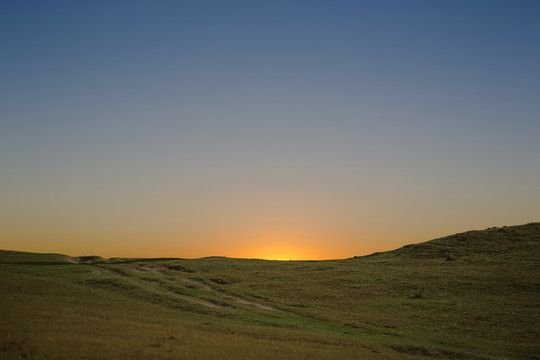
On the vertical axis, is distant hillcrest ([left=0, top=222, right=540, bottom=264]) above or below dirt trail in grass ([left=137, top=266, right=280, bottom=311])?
above

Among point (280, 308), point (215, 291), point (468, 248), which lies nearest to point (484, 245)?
point (468, 248)

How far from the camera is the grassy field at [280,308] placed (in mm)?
25859

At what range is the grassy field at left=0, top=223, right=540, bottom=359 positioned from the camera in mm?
25859

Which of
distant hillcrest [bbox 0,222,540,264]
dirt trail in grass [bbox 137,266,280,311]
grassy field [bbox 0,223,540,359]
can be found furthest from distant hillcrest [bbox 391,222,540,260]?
dirt trail in grass [bbox 137,266,280,311]

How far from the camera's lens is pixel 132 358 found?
22.2m

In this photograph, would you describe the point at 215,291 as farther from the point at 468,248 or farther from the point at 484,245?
the point at 484,245

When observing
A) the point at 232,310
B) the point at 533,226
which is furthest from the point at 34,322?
the point at 533,226

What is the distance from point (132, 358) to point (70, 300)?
1788cm

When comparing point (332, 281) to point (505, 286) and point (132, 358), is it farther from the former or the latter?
point (132, 358)

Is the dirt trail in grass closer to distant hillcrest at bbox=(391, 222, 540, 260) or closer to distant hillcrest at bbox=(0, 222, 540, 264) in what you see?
distant hillcrest at bbox=(0, 222, 540, 264)

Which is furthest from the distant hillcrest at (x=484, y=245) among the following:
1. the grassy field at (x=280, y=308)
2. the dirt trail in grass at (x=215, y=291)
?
Result: the dirt trail in grass at (x=215, y=291)

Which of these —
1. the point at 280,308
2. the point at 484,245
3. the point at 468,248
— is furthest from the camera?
the point at 484,245

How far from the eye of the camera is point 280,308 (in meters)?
45.9

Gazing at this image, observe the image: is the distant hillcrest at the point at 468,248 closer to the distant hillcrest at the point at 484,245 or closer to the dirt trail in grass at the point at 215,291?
the distant hillcrest at the point at 484,245
